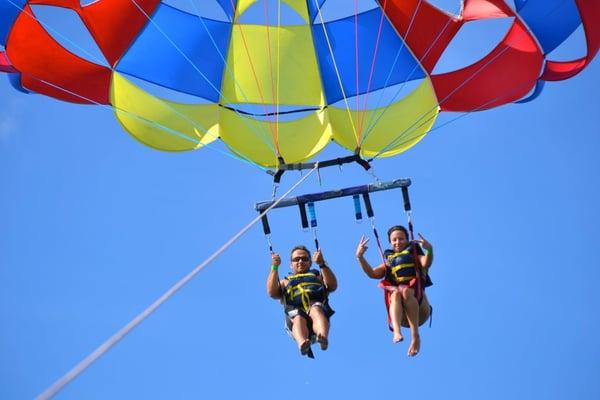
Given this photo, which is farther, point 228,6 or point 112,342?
point 228,6

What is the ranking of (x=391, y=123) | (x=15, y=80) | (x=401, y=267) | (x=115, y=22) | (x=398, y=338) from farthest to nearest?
(x=391, y=123) → (x=115, y=22) → (x=15, y=80) → (x=401, y=267) → (x=398, y=338)

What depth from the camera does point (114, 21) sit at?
661 cm

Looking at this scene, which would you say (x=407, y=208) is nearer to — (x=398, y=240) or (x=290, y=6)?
(x=398, y=240)

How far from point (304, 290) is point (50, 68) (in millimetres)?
2949

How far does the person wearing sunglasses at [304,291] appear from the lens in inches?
214

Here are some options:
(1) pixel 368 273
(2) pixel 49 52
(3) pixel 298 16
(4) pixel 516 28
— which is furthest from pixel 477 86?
(2) pixel 49 52

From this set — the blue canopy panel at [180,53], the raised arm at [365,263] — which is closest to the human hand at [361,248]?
the raised arm at [365,263]

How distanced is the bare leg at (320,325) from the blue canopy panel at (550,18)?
2.89 m

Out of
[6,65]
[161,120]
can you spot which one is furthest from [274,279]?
[6,65]

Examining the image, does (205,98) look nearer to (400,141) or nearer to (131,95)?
(131,95)

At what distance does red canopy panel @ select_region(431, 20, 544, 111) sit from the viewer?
21.5 feet

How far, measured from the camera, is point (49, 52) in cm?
659

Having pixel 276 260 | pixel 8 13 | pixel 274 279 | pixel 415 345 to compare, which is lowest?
pixel 415 345

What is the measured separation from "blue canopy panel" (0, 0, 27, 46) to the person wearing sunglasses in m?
2.85
